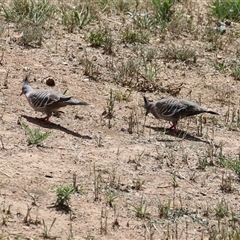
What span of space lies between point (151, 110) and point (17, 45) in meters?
2.39

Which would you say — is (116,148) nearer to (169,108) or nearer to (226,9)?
(169,108)

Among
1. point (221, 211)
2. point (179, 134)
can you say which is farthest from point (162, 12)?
point (221, 211)

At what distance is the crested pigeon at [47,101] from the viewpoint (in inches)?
360

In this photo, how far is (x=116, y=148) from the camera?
866 centimetres

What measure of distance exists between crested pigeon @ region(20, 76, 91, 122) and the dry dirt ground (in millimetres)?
157

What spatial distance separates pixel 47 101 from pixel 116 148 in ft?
3.39

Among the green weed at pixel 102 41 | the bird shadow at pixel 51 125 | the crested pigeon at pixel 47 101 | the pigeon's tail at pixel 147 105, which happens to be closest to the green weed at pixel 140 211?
the bird shadow at pixel 51 125

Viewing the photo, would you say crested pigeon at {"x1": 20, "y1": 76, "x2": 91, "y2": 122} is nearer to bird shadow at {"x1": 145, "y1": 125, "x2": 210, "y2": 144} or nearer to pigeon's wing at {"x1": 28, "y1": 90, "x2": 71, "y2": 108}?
pigeon's wing at {"x1": 28, "y1": 90, "x2": 71, "y2": 108}

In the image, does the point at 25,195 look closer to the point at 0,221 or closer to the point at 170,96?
the point at 0,221

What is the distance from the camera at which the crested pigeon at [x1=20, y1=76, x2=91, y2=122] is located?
30.0ft

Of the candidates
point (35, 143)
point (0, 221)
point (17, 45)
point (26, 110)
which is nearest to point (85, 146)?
point (35, 143)

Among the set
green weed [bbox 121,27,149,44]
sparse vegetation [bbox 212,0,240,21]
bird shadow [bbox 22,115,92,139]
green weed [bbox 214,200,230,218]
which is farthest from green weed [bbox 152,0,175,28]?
Answer: green weed [bbox 214,200,230,218]

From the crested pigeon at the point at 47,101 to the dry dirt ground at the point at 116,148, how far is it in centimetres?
16

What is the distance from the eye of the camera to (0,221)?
21.4 feet
